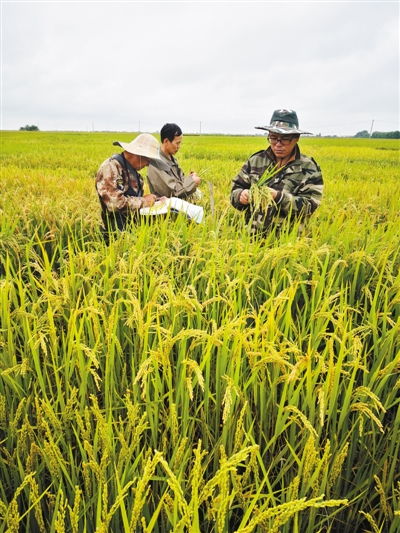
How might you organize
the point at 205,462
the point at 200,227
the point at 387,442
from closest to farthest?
the point at 205,462 < the point at 387,442 < the point at 200,227

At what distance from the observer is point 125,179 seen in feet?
12.2

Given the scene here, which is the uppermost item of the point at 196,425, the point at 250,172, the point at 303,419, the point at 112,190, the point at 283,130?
the point at 283,130

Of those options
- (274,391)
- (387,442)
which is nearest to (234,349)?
(274,391)

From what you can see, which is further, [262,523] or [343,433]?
[343,433]

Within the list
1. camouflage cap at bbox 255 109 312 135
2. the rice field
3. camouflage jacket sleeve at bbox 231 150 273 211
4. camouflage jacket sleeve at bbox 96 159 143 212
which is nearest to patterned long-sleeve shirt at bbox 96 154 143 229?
camouflage jacket sleeve at bbox 96 159 143 212

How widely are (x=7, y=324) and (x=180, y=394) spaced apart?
76cm

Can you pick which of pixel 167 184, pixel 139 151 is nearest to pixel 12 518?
pixel 139 151

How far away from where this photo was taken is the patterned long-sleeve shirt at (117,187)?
3578mm

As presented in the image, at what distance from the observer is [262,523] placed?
40.8 inches

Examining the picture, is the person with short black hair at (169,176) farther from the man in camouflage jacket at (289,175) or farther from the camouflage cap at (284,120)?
the camouflage cap at (284,120)

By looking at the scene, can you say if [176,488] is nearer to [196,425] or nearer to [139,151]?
[196,425]

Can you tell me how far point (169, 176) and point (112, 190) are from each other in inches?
28.0

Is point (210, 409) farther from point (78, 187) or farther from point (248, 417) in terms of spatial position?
point (78, 187)

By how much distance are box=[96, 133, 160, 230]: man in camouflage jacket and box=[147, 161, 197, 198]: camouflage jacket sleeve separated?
192 millimetres
